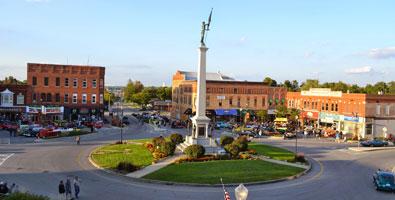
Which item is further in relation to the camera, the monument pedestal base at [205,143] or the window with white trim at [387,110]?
the window with white trim at [387,110]

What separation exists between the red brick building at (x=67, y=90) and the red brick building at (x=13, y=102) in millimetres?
1429

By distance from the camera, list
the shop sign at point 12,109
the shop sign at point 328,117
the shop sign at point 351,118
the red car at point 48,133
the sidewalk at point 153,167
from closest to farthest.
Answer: the sidewalk at point 153,167, the red car at point 48,133, the shop sign at point 351,118, the shop sign at point 12,109, the shop sign at point 328,117

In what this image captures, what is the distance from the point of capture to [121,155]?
2919cm

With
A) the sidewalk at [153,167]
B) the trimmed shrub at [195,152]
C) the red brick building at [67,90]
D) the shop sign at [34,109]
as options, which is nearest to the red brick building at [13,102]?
the shop sign at [34,109]

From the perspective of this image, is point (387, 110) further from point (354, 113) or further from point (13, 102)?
point (13, 102)

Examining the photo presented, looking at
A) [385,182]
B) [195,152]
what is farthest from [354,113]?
[195,152]

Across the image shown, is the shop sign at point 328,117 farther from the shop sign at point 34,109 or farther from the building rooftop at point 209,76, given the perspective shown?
the shop sign at point 34,109

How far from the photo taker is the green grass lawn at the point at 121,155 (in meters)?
26.4

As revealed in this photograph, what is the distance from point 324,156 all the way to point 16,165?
2922 centimetres

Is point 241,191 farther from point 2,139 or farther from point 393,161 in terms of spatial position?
point 2,139

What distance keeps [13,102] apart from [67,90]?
913cm

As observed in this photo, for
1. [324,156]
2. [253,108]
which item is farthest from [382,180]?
[253,108]

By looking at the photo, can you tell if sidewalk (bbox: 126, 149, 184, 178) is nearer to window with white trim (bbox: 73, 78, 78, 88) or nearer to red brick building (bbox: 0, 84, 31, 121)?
window with white trim (bbox: 73, 78, 78, 88)

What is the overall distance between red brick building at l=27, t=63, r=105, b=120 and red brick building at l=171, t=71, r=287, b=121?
19.2m
